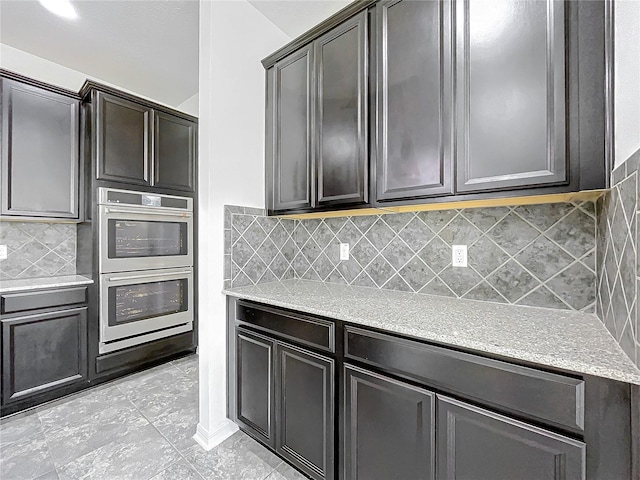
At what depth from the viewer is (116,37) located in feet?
7.93

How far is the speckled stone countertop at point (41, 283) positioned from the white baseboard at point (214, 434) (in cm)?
151

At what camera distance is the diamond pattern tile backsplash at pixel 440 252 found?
126 cm

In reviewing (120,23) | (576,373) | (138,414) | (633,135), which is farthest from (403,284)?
(120,23)

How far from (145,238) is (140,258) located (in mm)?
185

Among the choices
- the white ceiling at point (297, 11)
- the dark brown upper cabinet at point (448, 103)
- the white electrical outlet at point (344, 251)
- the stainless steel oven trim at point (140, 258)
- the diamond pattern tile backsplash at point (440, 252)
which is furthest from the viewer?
the stainless steel oven trim at point (140, 258)

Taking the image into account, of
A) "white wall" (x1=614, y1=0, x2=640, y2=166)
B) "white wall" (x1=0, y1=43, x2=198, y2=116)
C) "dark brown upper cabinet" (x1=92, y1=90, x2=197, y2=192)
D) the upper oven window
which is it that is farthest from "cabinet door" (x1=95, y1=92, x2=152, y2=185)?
"white wall" (x1=614, y1=0, x2=640, y2=166)

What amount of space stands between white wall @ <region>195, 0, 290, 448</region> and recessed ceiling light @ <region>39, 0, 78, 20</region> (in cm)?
116

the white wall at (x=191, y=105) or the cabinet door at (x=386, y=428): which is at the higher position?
the white wall at (x=191, y=105)

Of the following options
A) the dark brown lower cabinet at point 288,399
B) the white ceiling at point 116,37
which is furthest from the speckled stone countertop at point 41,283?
the white ceiling at point 116,37

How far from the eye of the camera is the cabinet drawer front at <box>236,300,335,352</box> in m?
1.34

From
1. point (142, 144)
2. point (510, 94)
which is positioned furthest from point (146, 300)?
point (510, 94)

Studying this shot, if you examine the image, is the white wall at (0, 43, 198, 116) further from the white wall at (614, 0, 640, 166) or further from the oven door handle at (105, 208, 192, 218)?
the white wall at (614, 0, 640, 166)

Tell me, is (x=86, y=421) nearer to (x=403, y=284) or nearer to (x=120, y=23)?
(x=403, y=284)

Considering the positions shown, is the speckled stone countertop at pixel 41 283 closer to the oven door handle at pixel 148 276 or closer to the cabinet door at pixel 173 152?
the oven door handle at pixel 148 276
